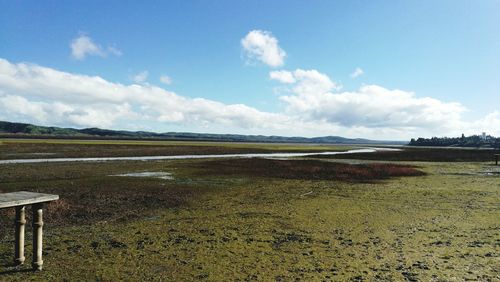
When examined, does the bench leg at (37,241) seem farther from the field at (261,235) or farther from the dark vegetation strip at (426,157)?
the dark vegetation strip at (426,157)

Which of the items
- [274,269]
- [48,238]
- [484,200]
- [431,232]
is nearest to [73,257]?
[48,238]

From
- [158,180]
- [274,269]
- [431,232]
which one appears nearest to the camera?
[274,269]

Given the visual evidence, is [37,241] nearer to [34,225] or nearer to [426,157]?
[34,225]

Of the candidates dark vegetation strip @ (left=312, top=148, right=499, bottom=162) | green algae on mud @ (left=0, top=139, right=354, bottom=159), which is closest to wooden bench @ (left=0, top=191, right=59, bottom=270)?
green algae on mud @ (left=0, top=139, right=354, bottom=159)

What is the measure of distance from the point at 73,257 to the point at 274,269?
200 inches

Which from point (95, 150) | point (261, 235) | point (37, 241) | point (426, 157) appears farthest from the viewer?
point (426, 157)

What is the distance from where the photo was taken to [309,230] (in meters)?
12.6

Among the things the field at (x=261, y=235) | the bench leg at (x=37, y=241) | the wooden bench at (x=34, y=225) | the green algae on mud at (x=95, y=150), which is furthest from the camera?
the green algae on mud at (x=95, y=150)

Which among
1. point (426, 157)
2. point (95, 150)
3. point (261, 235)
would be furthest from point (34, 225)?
point (426, 157)

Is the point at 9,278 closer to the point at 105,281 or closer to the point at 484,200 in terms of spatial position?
the point at 105,281

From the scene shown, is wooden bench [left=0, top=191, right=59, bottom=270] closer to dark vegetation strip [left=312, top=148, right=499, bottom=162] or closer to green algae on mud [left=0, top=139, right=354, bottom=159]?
green algae on mud [left=0, top=139, right=354, bottom=159]

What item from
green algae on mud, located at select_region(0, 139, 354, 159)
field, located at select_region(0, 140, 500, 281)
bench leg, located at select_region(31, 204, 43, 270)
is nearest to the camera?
bench leg, located at select_region(31, 204, 43, 270)

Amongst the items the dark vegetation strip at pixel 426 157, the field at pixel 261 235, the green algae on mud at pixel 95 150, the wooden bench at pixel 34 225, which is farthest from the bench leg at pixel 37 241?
the dark vegetation strip at pixel 426 157

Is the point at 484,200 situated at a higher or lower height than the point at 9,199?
lower
